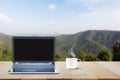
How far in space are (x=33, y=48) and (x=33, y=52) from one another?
0.03 meters

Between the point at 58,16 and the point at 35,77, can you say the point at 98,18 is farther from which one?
the point at 35,77

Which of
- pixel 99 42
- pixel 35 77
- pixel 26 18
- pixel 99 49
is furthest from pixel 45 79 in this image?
pixel 26 18

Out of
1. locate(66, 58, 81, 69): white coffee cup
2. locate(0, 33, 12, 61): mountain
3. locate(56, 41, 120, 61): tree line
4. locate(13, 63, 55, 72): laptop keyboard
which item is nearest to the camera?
locate(13, 63, 55, 72): laptop keyboard

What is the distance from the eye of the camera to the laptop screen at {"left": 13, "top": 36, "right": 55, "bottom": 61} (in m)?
2.35

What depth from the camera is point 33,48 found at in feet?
7.80

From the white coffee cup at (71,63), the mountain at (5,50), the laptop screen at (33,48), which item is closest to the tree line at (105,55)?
the mountain at (5,50)

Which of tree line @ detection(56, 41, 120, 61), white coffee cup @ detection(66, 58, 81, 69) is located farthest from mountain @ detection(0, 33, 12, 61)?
white coffee cup @ detection(66, 58, 81, 69)

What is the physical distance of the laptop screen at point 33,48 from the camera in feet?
7.72

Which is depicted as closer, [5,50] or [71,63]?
[71,63]

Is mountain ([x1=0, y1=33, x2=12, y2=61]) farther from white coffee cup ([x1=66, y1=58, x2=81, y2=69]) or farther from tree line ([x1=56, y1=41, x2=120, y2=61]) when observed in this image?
white coffee cup ([x1=66, y1=58, x2=81, y2=69])

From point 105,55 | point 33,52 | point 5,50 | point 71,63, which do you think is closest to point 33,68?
point 33,52

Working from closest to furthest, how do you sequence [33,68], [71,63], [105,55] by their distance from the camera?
[33,68]
[71,63]
[105,55]

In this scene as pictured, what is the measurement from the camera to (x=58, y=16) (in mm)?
22266

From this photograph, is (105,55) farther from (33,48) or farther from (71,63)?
(33,48)
